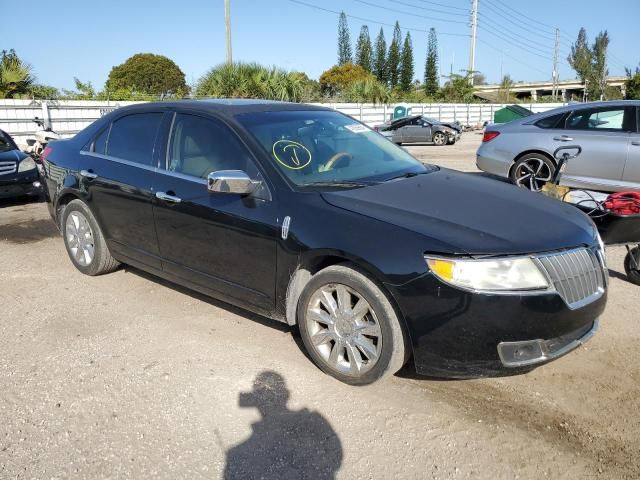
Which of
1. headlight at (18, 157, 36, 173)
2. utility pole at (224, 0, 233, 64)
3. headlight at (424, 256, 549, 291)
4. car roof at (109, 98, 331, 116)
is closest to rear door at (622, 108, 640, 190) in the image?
car roof at (109, 98, 331, 116)

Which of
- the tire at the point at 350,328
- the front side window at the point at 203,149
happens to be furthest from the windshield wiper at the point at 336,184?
the tire at the point at 350,328

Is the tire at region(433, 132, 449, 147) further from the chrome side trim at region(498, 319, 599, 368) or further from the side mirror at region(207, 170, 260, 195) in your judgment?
the chrome side trim at region(498, 319, 599, 368)

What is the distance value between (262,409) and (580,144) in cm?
694

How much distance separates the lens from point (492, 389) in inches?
127

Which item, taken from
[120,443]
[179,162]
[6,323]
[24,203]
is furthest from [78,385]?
[24,203]

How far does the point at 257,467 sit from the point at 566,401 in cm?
178

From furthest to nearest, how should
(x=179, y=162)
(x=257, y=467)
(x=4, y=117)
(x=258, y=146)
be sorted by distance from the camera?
(x=4, y=117)
(x=179, y=162)
(x=258, y=146)
(x=257, y=467)

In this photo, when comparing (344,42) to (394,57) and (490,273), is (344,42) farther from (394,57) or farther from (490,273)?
(490,273)

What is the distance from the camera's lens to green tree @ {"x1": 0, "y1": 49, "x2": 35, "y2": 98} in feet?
57.6

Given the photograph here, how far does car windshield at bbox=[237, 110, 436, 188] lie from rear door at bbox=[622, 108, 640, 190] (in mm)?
4787

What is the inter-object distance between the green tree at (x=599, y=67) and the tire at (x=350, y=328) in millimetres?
76885

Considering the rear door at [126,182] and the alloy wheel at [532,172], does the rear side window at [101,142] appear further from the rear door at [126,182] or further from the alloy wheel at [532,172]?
the alloy wheel at [532,172]

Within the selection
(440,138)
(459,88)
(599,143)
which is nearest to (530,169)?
(599,143)

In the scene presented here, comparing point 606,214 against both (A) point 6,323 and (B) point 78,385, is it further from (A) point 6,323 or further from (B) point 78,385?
(A) point 6,323
